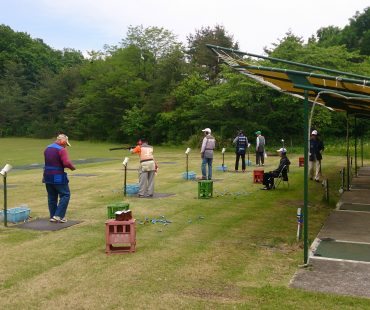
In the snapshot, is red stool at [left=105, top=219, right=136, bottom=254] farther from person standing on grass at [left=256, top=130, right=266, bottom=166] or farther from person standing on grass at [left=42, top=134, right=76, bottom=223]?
person standing on grass at [left=256, top=130, right=266, bottom=166]

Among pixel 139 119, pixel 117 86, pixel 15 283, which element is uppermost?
pixel 117 86

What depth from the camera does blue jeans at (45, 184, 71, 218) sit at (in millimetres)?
8445

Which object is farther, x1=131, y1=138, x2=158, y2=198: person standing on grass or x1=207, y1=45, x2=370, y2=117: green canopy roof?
x1=131, y1=138, x2=158, y2=198: person standing on grass

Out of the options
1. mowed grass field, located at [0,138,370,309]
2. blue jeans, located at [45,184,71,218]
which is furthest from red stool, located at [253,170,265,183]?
blue jeans, located at [45,184,71,218]

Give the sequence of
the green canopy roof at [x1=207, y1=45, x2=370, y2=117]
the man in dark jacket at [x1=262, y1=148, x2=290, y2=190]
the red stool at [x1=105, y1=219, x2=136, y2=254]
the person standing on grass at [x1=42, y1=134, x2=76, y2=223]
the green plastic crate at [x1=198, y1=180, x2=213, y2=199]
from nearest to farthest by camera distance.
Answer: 1. the green canopy roof at [x1=207, y1=45, x2=370, y2=117]
2. the red stool at [x1=105, y1=219, x2=136, y2=254]
3. the person standing on grass at [x1=42, y1=134, x2=76, y2=223]
4. the green plastic crate at [x1=198, y1=180, x2=213, y2=199]
5. the man in dark jacket at [x1=262, y1=148, x2=290, y2=190]

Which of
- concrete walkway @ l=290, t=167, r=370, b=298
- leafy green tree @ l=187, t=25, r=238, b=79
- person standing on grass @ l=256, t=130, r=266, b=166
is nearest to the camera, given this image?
concrete walkway @ l=290, t=167, r=370, b=298

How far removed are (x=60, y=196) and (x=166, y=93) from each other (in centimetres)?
3433

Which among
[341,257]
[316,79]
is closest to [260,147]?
[316,79]

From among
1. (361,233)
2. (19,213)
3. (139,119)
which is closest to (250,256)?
(361,233)

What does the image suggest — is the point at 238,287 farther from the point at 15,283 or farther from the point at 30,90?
the point at 30,90

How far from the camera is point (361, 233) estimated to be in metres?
7.82

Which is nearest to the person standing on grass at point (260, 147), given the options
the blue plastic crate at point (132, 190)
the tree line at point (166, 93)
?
the blue plastic crate at point (132, 190)

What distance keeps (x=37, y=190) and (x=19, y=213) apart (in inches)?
179

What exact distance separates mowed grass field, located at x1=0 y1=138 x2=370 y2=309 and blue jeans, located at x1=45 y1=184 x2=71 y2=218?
489mm
